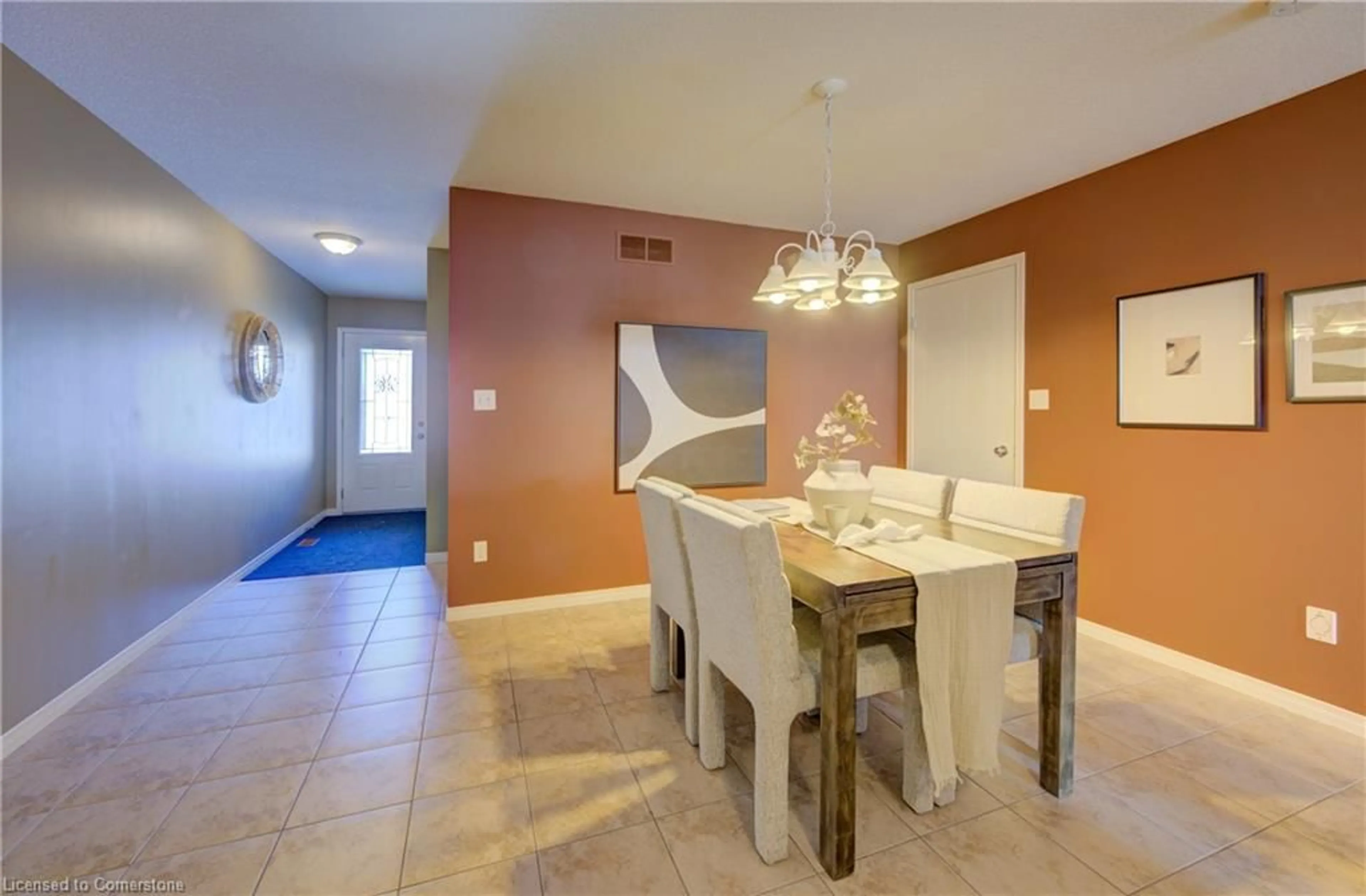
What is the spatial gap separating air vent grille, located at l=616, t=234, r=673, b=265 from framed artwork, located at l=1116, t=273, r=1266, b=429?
8.04 feet

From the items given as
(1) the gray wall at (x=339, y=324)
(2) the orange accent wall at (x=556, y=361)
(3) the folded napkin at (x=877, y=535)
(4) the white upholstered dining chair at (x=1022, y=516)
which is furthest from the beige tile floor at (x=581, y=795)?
(1) the gray wall at (x=339, y=324)

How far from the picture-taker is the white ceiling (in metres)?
1.82

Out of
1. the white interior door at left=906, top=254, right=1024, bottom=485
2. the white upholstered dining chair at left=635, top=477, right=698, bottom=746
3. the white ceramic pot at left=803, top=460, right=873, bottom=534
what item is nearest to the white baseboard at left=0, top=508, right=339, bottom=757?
the white upholstered dining chair at left=635, top=477, right=698, bottom=746

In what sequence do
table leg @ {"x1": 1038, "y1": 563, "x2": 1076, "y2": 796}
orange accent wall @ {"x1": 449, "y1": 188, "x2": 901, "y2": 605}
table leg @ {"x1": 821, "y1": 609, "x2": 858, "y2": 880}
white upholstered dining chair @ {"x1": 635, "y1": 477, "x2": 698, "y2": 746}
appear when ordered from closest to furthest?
table leg @ {"x1": 821, "y1": 609, "x2": 858, "y2": 880} < table leg @ {"x1": 1038, "y1": 563, "x2": 1076, "y2": 796} < white upholstered dining chair @ {"x1": 635, "y1": 477, "x2": 698, "y2": 746} < orange accent wall @ {"x1": 449, "y1": 188, "x2": 901, "y2": 605}

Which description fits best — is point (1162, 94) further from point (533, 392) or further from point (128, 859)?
point (128, 859)

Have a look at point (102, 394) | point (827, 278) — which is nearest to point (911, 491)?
point (827, 278)

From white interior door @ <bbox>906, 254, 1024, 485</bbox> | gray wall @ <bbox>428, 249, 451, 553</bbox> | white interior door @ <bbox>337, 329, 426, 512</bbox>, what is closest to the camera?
white interior door @ <bbox>906, 254, 1024, 485</bbox>

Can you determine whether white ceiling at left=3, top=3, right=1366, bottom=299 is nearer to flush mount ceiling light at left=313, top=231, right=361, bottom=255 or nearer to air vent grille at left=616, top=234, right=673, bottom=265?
air vent grille at left=616, top=234, right=673, bottom=265

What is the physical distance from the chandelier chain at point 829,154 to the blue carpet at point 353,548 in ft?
12.3

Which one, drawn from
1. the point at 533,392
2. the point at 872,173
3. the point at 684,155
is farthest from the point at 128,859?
the point at 872,173

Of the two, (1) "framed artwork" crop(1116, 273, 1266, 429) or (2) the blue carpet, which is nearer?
(1) "framed artwork" crop(1116, 273, 1266, 429)

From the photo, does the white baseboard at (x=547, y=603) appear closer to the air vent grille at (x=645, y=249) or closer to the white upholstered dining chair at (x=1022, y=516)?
the white upholstered dining chair at (x=1022, y=516)

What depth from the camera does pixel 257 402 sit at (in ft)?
13.5

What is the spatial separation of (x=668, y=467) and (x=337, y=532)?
12.1 feet
